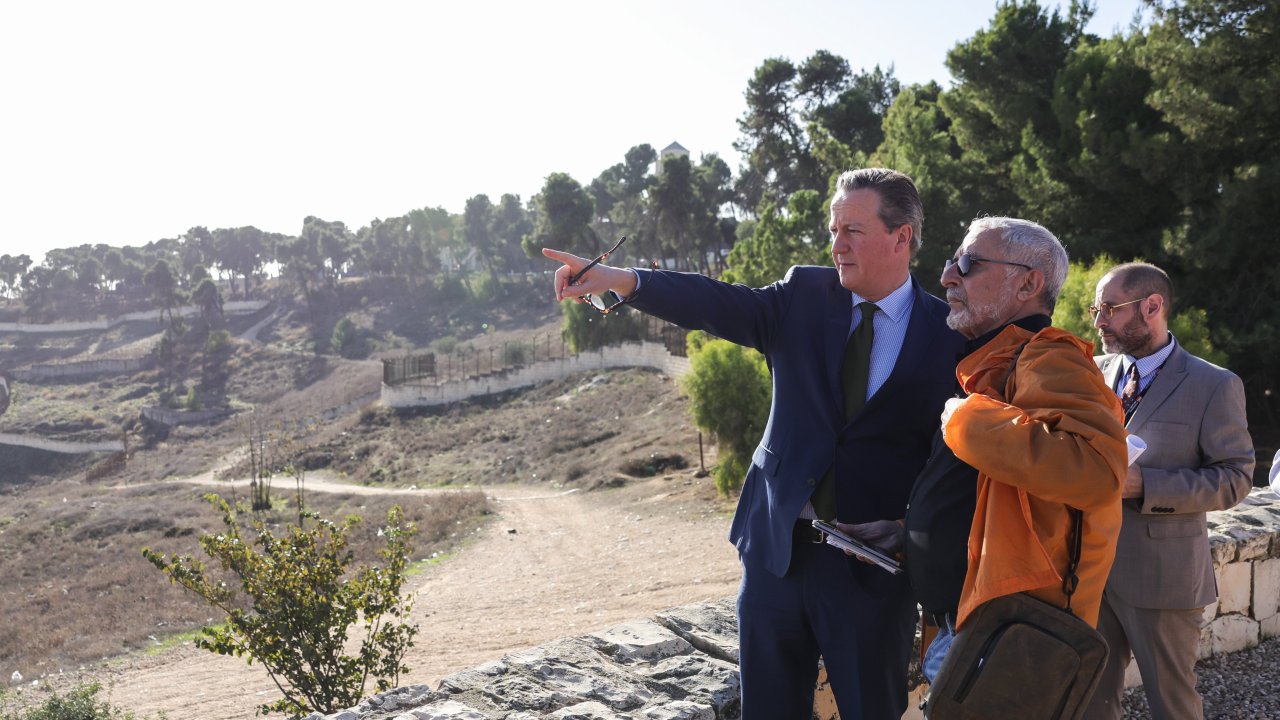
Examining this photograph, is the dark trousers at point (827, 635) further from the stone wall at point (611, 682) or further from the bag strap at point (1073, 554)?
the stone wall at point (611, 682)

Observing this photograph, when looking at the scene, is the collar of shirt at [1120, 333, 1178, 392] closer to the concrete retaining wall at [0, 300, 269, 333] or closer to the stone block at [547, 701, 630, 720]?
the stone block at [547, 701, 630, 720]

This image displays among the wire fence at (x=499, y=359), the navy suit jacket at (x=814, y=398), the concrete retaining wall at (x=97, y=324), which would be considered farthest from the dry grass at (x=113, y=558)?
the concrete retaining wall at (x=97, y=324)

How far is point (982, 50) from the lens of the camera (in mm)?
17484

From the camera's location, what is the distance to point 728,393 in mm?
18422

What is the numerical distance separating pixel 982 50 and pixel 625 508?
450 inches

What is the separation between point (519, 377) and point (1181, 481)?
38.1m

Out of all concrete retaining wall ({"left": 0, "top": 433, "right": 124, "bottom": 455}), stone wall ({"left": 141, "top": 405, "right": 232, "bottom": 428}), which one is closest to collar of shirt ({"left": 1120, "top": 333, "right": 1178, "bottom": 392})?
concrete retaining wall ({"left": 0, "top": 433, "right": 124, "bottom": 455})

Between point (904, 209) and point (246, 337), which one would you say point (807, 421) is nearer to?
point (904, 209)

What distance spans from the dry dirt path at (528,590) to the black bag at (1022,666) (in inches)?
311

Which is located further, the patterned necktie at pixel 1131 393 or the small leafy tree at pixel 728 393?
the small leafy tree at pixel 728 393

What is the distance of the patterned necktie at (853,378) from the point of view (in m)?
2.20

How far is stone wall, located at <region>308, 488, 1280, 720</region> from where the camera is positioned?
274 cm

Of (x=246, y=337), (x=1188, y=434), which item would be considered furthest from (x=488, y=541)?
(x=246, y=337)

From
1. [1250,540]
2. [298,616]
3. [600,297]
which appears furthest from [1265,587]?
[298,616]
